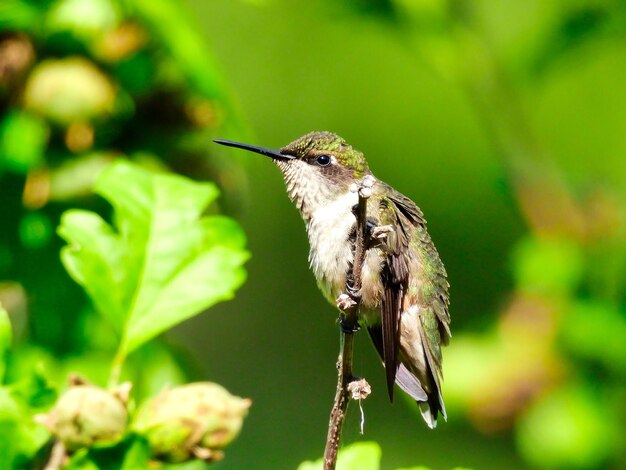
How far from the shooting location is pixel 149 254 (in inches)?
71.4

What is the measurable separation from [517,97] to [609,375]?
99 centimetres

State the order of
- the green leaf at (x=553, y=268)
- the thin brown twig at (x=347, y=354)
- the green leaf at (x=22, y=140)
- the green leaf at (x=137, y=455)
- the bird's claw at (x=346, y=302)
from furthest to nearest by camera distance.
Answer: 1. the green leaf at (x=553, y=268)
2. the green leaf at (x=22, y=140)
3. the bird's claw at (x=346, y=302)
4. the green leaf at (x=137, y=455)
5. the thin brown twig at (x=347, y=354)

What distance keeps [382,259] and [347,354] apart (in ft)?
2.58

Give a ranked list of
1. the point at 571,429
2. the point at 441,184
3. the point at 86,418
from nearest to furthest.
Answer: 1. the point at 86,418
2. the point at 571,429
3. the point at 441,184

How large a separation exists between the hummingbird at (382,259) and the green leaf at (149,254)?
0.90 feet

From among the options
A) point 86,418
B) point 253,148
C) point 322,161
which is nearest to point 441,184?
point 322,161

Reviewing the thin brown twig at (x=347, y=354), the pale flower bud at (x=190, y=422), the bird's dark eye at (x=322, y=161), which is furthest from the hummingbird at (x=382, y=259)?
the pale flower bud at (x=190, y=422)

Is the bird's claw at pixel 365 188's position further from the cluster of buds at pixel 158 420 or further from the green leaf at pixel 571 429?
the green leaf at pixel 571 429

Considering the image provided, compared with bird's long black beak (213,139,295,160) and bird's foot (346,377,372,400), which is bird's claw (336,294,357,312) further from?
bird's long black beak (213,139,295,160)

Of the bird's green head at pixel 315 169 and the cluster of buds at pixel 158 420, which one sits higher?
the bird's green head at pixel 315 169

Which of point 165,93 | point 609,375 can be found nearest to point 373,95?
point 609,375

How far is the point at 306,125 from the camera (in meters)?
5.36

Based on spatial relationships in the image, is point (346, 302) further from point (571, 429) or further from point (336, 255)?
point (571, 429)

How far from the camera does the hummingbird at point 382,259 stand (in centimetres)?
221
